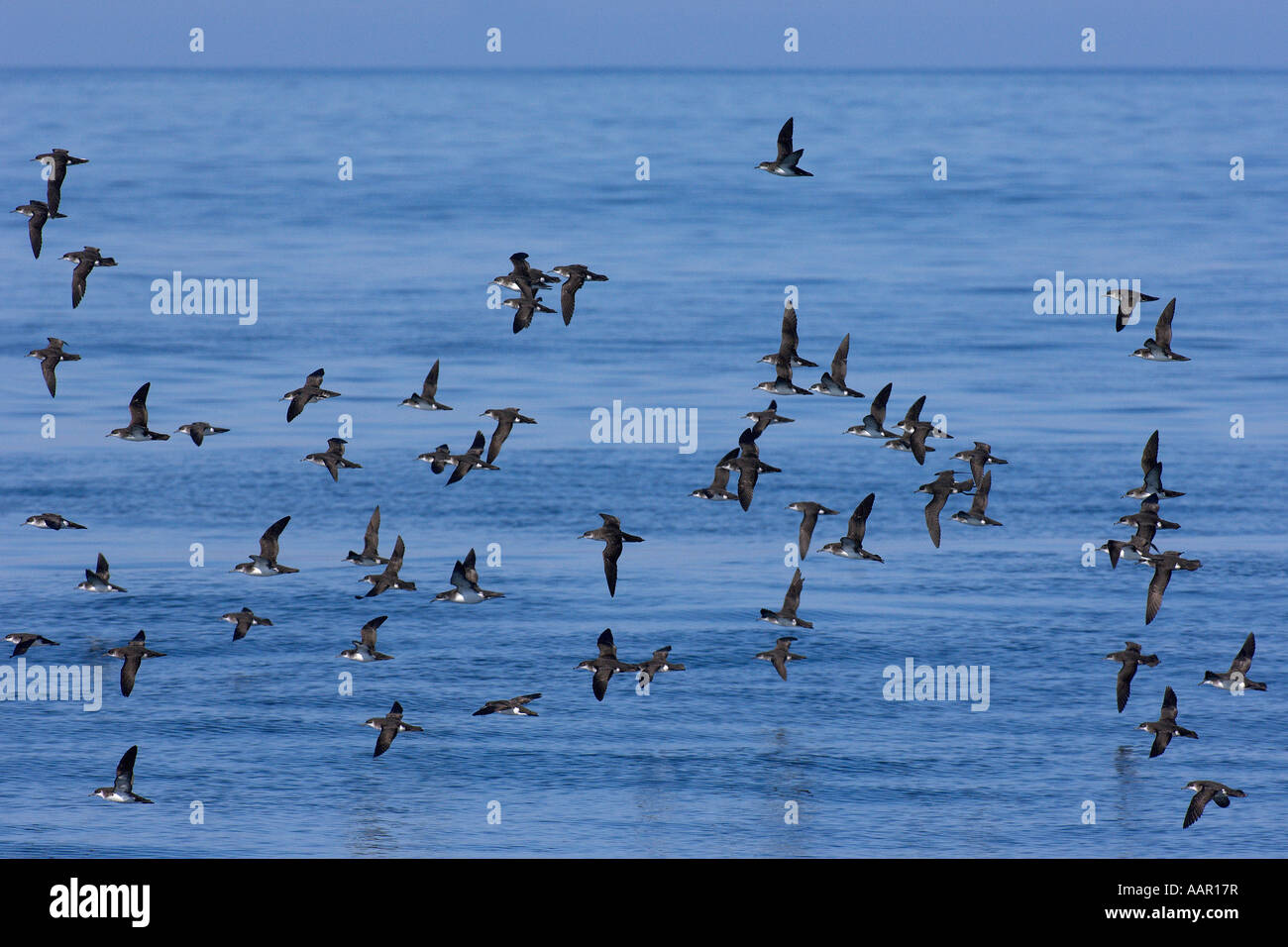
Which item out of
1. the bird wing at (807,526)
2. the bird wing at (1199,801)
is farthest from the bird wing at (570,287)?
the bird wing at (1199,801)

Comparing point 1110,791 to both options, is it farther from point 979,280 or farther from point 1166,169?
point 1166,169

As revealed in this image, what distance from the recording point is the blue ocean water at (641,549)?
3161cm

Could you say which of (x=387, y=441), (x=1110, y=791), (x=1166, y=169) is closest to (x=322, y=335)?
(x=387, y=441)

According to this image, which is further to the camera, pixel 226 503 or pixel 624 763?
pixel 226 503

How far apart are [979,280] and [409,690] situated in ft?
200

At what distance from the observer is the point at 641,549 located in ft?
153

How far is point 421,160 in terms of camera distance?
13650cm

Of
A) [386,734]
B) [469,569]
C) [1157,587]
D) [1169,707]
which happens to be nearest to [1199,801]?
[1169,707]

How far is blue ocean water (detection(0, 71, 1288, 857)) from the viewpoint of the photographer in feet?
104

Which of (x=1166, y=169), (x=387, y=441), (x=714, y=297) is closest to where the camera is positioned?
(x=387, y=441)

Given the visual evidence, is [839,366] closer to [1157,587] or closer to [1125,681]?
[1157,587]

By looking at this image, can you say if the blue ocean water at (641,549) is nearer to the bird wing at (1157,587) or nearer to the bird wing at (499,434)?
the bird wing at (1157,587)

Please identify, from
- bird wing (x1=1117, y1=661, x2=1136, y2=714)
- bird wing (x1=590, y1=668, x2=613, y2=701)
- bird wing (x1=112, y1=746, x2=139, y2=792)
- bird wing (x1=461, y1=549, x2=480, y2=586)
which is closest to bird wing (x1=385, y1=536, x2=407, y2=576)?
bird wing (x1=461, y1=549, x2=480, y2=586)

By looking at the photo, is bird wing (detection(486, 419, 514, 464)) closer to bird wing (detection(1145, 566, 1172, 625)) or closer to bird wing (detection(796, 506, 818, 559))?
bird wing (detection(796, 506, 818, 559))
